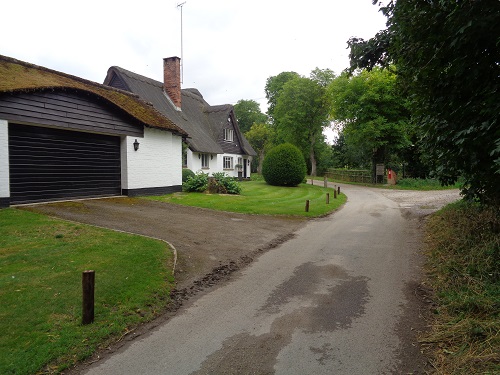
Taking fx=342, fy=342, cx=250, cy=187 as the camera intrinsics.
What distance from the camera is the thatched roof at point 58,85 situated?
444 inches

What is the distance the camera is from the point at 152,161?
16.9 meters

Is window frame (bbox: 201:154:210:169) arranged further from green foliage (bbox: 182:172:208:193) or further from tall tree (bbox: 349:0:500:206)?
tall tree (bbox: 349:0:500:206)

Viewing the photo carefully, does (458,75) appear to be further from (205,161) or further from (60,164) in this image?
(205,161)

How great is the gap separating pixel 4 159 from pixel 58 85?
3.21 metres

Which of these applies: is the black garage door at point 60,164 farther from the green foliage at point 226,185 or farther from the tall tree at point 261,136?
the tall tree at point 261,136

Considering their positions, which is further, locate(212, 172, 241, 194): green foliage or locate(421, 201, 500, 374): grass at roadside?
locate(212, 172, 241, 194): green foliage

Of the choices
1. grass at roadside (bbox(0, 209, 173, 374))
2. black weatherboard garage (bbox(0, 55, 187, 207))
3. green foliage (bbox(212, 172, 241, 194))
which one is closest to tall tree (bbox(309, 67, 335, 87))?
green foliage (bbox(212, 172, 241, 194))

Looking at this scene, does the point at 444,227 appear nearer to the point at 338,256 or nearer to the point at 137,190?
the point at 338,256

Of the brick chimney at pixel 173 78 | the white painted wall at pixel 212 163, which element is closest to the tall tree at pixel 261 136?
the white painted wall at pixel 212 163

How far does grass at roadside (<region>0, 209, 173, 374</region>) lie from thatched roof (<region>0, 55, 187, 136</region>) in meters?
5.24

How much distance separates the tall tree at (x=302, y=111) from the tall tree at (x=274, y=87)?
11269mm

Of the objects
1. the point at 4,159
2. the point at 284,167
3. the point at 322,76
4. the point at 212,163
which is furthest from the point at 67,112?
the point at 322,76

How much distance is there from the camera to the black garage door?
37.6 ft

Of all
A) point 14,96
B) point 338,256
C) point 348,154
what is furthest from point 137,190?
point 348,154
